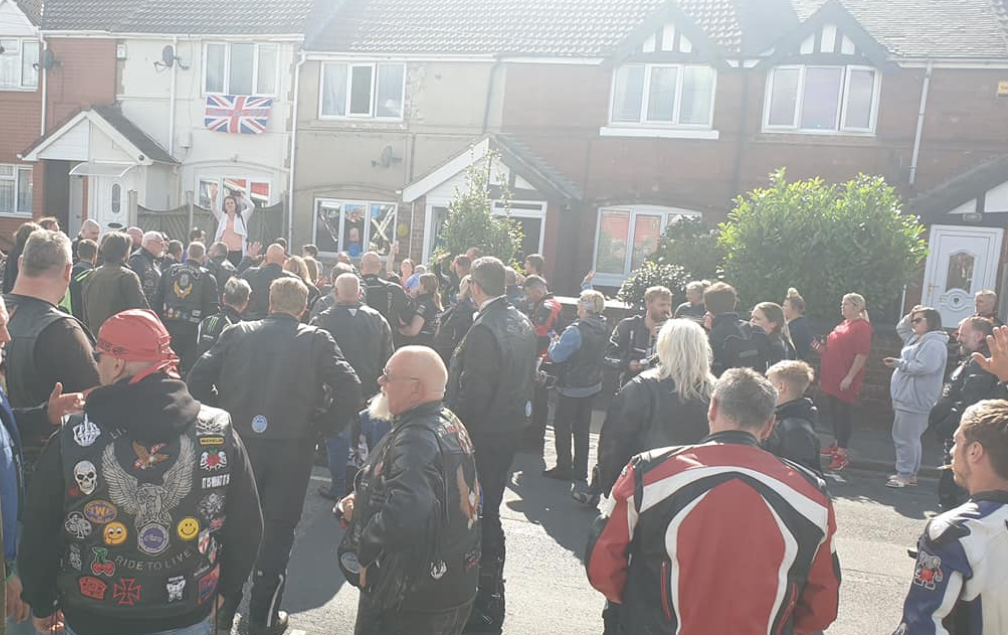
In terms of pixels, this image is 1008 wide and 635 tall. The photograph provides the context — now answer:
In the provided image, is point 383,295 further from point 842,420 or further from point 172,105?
point 172,105

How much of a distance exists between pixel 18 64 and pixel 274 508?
79.4 feet

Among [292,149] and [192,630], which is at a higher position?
[292,149]

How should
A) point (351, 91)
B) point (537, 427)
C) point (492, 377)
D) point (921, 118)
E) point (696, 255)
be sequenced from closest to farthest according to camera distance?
point (492, 377)
point (537, 427)
point (696, 255)
point (921, 118)
point (351, 91)

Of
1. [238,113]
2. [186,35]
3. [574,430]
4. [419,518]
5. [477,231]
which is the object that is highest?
[186,35]

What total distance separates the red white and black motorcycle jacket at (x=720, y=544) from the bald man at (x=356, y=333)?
161 inches

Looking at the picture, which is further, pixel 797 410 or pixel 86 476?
pixel 797 410

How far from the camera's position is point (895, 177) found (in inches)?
699

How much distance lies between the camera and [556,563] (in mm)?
6199

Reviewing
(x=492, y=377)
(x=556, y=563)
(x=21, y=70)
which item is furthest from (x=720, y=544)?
(x=21, y=70)

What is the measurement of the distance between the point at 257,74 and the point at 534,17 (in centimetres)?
746

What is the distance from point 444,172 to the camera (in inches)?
758

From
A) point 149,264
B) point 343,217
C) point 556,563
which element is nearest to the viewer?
point 556,563

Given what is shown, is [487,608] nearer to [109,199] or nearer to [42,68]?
[109,199]

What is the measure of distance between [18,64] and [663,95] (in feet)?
60.1
